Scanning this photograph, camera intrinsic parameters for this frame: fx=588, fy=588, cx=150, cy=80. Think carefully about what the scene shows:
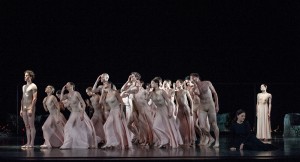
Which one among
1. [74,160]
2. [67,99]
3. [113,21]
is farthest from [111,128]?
[113,21]

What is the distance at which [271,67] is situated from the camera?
19.1 m

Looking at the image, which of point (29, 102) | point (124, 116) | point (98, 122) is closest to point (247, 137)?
point (124, 116)

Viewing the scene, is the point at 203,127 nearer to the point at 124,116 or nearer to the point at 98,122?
the point at 124,116

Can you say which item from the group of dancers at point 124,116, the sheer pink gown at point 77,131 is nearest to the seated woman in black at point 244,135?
the group of dancers at point 124,116

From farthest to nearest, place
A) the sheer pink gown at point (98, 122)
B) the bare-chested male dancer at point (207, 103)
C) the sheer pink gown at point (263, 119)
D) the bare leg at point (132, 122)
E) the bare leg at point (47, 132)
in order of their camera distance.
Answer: the sheer pink gown at point (263, 119) < the sheer pink gown at point (98, 122) < the bare leg at point (132, 122) < the bare leg at point (47, 132) < the bare-chested male dancer at point (207, 103)

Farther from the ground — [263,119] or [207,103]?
[207,103]

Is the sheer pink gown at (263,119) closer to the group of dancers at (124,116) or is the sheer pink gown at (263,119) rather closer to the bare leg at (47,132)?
the group of dancers at (124,116)

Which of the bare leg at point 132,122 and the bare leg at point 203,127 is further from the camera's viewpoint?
the bare leg at point 132,122

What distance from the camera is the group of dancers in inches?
476

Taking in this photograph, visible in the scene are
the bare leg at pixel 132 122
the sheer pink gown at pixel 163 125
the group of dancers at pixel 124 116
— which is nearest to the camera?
the group of dancers at pixel 124 116

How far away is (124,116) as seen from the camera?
12.3 metres

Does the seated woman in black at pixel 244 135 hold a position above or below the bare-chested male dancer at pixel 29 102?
below

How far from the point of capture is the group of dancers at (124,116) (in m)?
12.1

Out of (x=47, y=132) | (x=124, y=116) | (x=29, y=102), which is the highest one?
(x=29, y=102)
